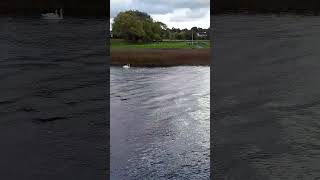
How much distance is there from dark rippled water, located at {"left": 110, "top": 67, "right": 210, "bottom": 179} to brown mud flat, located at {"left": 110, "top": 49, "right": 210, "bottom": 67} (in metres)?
16.6

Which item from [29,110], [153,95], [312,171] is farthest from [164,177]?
[153,95]

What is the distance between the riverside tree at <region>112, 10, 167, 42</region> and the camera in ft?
121

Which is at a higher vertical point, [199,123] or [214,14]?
[214,14]

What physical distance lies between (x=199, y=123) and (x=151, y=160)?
3222mm

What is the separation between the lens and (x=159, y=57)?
3478 cm

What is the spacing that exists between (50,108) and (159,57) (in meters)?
27.2

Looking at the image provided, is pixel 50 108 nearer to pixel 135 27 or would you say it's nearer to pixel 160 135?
pixel 160 135

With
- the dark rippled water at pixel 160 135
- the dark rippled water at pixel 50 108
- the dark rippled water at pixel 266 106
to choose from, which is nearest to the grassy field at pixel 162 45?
the dark rippled water at pixel 160 135

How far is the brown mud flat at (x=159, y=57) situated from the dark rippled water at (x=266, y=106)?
18.9m

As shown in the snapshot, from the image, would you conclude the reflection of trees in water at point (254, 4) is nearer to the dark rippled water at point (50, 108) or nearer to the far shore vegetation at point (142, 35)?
the dark rippled water at point (50, 108)

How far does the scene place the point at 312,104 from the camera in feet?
26.1

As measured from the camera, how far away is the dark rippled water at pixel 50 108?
19.6 feet

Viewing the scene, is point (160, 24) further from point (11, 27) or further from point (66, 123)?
point (66, 123)

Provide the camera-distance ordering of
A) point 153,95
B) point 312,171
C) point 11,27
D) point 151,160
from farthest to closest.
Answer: point 153,95 < point 11,27 < point 151,160 < point 312,171
